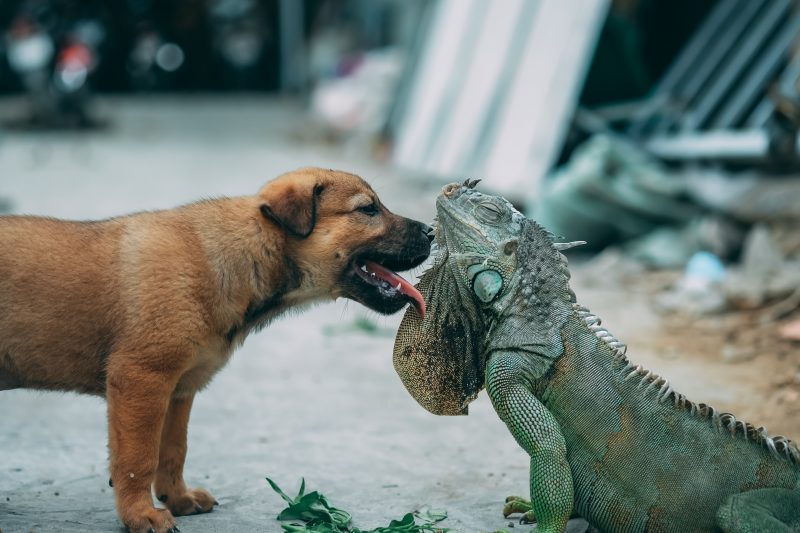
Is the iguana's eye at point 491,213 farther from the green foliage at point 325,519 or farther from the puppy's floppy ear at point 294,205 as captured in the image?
the green foliage at point 325,519

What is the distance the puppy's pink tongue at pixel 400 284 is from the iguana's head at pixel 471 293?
0.13ft

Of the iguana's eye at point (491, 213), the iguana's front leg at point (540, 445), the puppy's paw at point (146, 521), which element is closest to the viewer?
the iguana's front leg at point (540, 445)

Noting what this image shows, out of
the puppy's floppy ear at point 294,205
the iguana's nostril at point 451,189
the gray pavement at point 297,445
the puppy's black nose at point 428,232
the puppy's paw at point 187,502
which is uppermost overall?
the iguana's nostril at point 451,189

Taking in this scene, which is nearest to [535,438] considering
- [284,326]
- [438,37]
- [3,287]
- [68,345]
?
[68,345]

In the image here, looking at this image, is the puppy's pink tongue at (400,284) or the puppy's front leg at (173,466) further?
the puppy's front leg at (173,466)

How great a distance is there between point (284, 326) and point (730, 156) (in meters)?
4.68

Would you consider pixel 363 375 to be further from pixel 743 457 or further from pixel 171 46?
pixel 171 46

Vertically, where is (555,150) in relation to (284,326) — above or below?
above

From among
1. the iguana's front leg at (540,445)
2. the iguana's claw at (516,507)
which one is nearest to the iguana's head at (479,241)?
the iguana's front leg at (540,445)

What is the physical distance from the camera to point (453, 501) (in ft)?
15.5

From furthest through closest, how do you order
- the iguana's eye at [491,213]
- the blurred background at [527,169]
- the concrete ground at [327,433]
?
the blurred background at [527,169] → the concrete ground at [327,433] → the iguana's eye at [491,213]

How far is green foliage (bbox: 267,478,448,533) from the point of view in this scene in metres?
4.14

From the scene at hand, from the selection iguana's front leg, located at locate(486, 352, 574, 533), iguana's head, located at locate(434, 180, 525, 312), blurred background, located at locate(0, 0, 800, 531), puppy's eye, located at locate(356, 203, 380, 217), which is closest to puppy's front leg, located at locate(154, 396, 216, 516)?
blurred background, located at locate(0, 0, 800, 531)

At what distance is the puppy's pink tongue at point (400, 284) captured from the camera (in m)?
4.33
